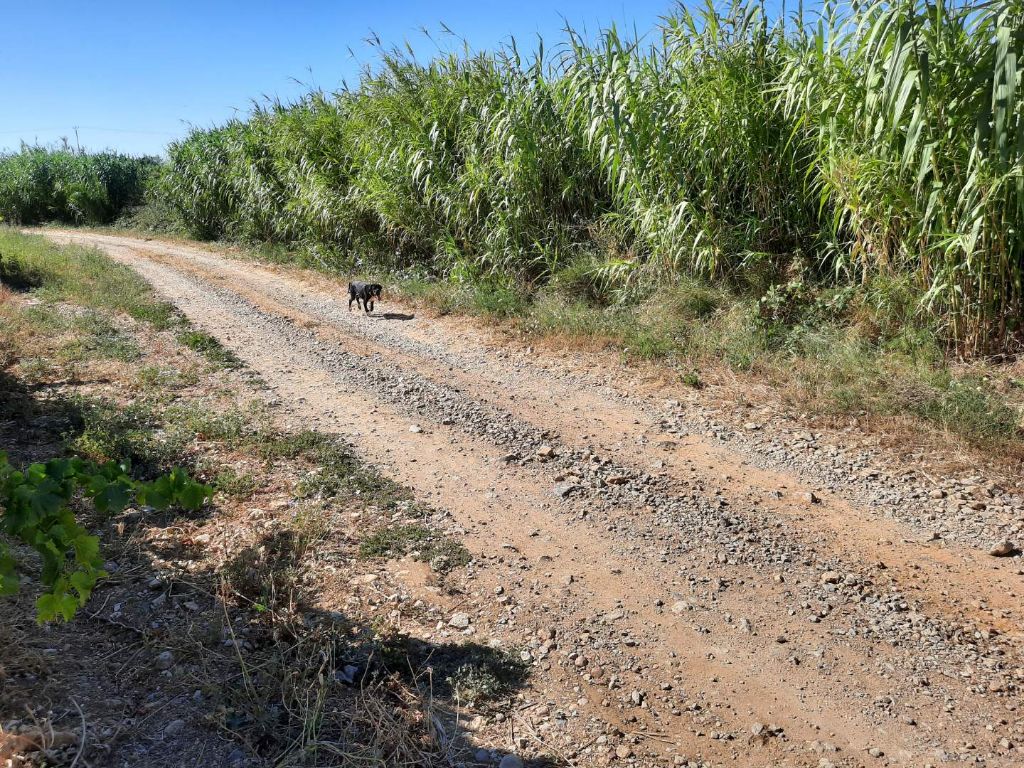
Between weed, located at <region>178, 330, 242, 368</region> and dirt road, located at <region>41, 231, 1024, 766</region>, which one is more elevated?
weed, located at <region>178, 330, 242, 368</region>

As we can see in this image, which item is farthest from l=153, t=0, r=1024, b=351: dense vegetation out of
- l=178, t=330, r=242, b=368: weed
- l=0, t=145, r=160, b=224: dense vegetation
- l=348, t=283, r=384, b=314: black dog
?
l=0, t=145, r=160, b=224: dense vegetation

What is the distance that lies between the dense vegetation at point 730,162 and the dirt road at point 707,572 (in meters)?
1.63

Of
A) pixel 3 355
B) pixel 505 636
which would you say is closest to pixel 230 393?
pixel 3 355

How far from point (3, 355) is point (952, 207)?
7741 mm

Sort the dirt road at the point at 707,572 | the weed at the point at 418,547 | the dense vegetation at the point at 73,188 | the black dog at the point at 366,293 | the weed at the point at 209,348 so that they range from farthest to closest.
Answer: the dense vegetation at the point at 73,188 < the black dog at the point at 366,293 < the weed at the point at 209,348 < the weed at the point at 418,547 < the dirt road at the point at 707,572

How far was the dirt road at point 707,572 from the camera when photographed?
2.45 meters

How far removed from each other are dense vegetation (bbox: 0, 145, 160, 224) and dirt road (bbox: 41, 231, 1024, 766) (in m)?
20.8

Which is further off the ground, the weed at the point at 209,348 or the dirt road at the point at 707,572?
the weed at the point at 209,348

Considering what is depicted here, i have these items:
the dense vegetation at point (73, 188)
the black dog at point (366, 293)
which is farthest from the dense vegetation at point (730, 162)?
the dense vegetation at point (73, 188)

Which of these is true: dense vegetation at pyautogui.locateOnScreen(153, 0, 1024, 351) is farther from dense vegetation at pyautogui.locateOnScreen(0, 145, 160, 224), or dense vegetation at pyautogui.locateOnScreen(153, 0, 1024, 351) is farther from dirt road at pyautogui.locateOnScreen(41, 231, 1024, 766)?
dense vegetation at pyautogui.locateOnScreen(0, 145, 160, 224)

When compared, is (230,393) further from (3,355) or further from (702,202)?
(702,202)

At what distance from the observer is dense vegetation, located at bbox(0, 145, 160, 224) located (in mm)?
Result: 22531

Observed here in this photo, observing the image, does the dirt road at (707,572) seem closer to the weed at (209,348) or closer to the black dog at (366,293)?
the weed at (209,348)

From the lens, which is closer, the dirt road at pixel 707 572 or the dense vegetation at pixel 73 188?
the dirt road at pixel 707 572
